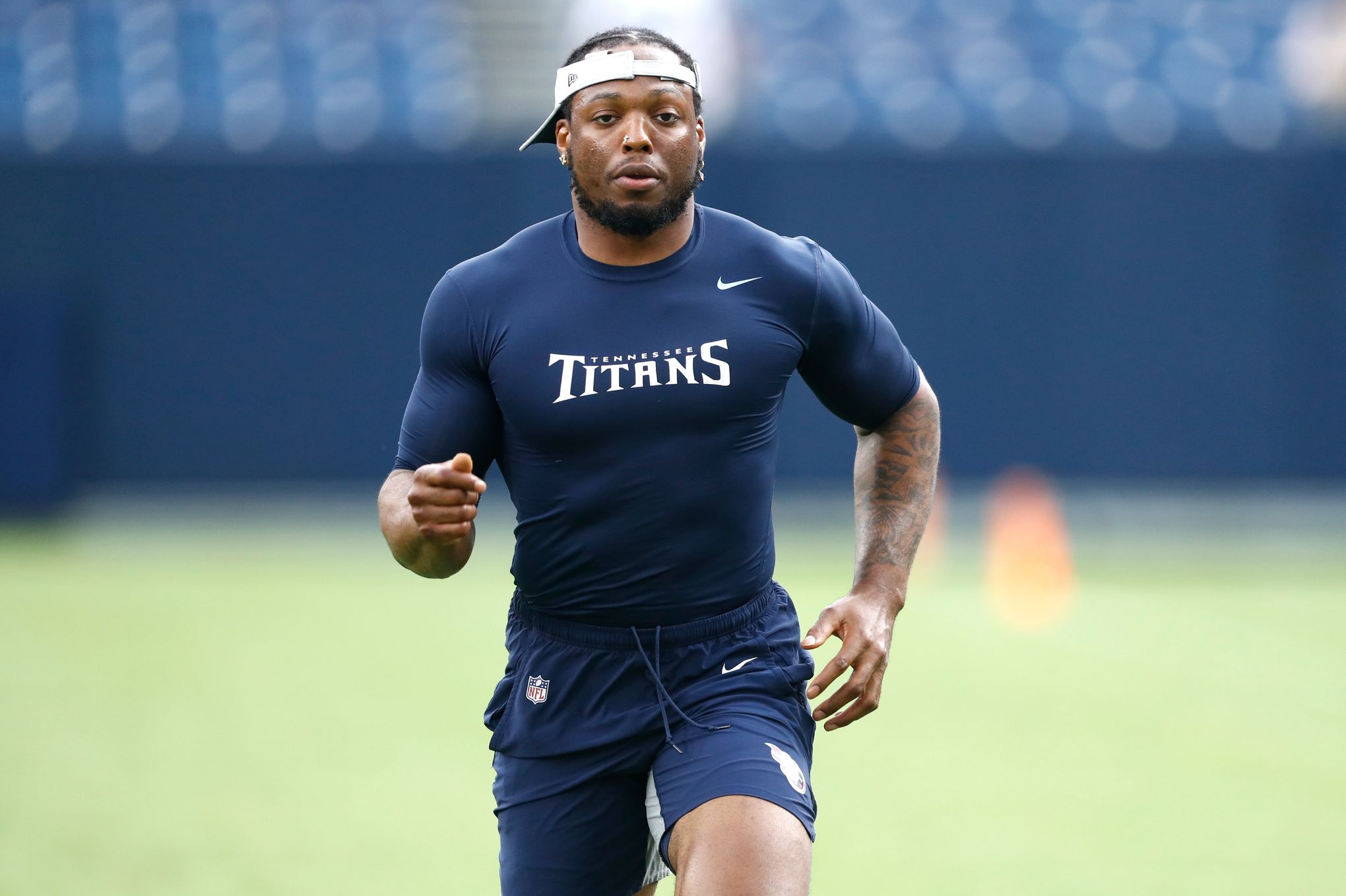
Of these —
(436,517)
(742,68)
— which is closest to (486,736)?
(436,517)

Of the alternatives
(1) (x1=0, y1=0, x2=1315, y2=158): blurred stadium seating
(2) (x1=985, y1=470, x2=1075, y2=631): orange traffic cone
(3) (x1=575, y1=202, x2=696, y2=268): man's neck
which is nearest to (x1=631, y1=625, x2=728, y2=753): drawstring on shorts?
(3) (x1=575, y1=202, x2=696, y2=268): man's neck

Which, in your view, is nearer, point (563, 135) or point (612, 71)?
point (612, 71)

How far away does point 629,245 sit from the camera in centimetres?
407

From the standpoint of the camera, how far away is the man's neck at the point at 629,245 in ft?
13.4

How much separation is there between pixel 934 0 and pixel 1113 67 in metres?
2.44

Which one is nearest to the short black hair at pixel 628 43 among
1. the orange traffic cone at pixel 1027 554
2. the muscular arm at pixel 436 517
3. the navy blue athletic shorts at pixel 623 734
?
the muscular arm at pixel 436 517

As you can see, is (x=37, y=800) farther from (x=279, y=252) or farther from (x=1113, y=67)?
(x=1113, y=67)

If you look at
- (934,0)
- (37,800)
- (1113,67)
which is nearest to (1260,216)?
(1113,67)

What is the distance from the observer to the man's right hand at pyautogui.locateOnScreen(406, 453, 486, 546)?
11.5 feet

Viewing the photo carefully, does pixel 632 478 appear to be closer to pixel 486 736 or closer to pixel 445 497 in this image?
pixel 445 497

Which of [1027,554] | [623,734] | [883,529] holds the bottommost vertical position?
[1027,554]

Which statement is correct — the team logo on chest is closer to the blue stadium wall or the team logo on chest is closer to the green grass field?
the green grass field

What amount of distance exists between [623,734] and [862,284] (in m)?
13.5

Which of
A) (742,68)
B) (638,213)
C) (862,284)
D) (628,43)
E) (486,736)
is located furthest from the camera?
(742,68)
